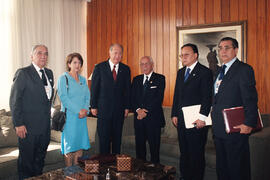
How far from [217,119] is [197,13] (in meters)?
2.38

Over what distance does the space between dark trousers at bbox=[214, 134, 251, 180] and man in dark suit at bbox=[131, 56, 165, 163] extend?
0.98 m

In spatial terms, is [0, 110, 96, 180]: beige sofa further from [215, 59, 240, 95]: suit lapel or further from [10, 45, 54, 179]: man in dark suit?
[215, 59, 240, 95]: suit lapel

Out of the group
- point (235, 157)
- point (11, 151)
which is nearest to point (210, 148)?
point (235, 157)

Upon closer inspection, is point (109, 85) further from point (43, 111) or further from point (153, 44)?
point (153, 44)

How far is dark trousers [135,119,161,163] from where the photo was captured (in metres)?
3.28

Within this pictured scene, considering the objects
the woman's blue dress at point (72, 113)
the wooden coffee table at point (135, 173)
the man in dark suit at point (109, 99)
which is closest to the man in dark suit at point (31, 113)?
the woman's blue dress at point (72, 113)

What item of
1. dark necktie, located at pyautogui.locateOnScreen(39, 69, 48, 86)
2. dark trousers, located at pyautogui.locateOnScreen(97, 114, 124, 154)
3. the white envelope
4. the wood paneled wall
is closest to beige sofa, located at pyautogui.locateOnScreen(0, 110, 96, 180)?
dark trousers, located at pyautogui.locateOnScreen(97, 114, 124, 154)

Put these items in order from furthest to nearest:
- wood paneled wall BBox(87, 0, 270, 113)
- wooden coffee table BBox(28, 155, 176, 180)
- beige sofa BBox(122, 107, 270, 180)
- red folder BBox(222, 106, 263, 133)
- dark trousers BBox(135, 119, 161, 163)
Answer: wood paneled wall BBox(87, 0, 270, 113) → dark trousers BBox(135, 119, 161, 163) → beige sofa BBox(122, 107, 270, 180) → red folder BBox(222, 106, 263, 133) → wooden coffee table BBox(28, 155, 176, 180)

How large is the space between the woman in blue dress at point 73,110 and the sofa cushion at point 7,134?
3.12 ft

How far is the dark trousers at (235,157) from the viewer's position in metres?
2.35

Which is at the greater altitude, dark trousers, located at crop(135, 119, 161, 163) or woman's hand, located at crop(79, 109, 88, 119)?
woman's hand, located at crop(79, 109, 88, 119)

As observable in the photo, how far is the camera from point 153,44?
16.0 ft

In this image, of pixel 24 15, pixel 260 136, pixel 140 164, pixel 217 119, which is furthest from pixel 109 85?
pixel 24 15

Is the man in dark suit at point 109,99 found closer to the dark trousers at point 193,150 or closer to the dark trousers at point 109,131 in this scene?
the dark trousers at point 109,131
